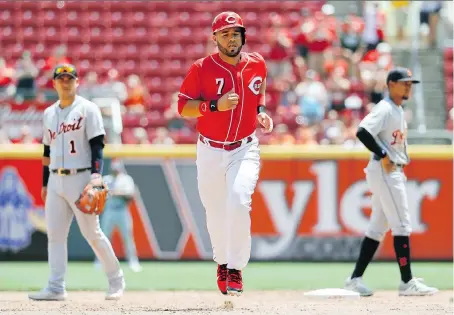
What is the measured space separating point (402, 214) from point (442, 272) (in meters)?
3.26

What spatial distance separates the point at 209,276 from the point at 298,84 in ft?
19.4

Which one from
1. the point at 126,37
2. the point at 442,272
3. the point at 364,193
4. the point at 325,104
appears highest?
the point at 126,37

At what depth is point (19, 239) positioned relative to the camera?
499 inches

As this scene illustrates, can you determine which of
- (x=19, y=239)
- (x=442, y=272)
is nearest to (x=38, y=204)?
(x=19, y=239)

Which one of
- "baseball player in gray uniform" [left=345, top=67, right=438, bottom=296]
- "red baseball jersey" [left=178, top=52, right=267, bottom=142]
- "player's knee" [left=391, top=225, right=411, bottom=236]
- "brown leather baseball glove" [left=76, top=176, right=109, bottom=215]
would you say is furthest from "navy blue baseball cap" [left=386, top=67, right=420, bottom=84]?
"brown leather baseball glove" [left=76, top=176, right=109, bottom=215]

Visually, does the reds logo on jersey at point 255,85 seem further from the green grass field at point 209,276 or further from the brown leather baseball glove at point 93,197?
the green grass field at point 209,276

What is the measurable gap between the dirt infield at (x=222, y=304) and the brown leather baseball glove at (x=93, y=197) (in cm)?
74

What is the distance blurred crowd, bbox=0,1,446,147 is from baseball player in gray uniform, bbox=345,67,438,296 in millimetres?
5475

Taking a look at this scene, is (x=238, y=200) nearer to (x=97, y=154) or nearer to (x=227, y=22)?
(x=227, y=22)

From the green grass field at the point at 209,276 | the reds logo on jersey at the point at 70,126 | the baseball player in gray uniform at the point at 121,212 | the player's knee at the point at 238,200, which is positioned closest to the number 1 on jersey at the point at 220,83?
the player's knee at the point at 238,200

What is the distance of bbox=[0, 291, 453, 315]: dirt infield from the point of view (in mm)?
7074

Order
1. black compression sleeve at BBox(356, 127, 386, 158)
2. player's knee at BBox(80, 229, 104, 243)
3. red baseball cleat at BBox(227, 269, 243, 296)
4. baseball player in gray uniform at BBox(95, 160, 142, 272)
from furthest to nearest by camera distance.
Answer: baseball player in gray uniform at BBox(95, 160, 142, 272) → black compression sleeve at BBox(356, 127, 386, 158) → player's knee at BBox(80, 229, 104, 243) → red baseball cleat at BBox(227, 269, 243, 296)

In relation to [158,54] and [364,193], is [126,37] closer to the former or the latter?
[158,54]

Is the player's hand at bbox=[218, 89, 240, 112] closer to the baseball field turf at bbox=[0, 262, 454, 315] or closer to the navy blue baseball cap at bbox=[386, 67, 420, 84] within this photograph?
the baseball field turf at bbox=[0, 262, 454, 315]
